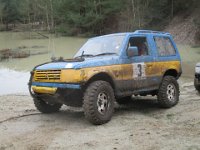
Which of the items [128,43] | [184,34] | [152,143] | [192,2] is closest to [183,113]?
[128,43]

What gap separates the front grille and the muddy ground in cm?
96

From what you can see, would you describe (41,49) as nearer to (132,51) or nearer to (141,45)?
(141,45)

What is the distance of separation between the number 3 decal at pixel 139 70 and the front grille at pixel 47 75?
Result: 1.95m

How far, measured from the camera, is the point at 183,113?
Result: 9.10 metres

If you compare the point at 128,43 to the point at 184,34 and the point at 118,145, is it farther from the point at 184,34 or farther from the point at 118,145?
the point at 184,34

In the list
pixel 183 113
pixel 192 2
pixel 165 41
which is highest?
pixel 192 2

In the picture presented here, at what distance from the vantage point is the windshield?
29.8 ft

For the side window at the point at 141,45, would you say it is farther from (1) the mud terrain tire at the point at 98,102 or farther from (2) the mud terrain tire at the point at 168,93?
(1) the mud terrain tire at the point at 98,102

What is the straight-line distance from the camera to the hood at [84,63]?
7.91 m

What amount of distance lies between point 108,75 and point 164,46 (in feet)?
8.33

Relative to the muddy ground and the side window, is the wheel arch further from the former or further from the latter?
the side window

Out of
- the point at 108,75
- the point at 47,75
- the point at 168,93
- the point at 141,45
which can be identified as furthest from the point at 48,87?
the point at 168,93

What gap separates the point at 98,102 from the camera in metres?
8.13

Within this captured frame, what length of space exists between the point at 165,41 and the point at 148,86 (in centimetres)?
155
